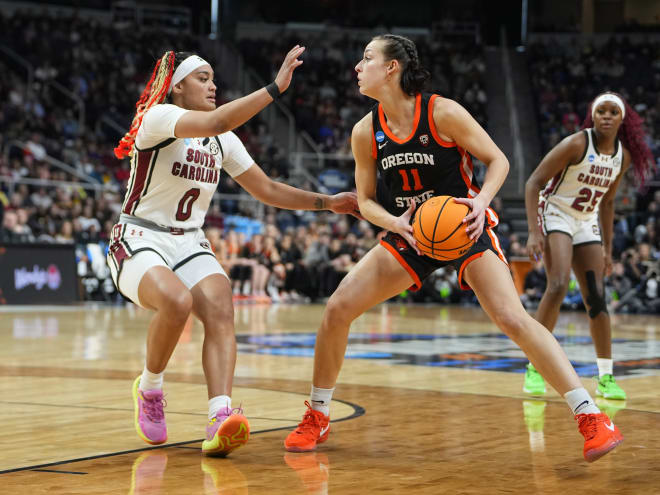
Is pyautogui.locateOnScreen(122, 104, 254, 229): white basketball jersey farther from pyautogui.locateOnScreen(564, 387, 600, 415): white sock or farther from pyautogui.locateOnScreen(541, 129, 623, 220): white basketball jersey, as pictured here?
pyautogui.locateOnScreen(541, 129, 623, 220): white basketball jersey

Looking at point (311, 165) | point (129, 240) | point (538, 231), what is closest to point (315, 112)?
point (311, 165)

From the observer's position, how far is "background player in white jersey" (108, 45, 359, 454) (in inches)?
181

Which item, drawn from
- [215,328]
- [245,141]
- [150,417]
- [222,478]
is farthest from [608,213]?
[245,141]

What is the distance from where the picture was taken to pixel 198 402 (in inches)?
241

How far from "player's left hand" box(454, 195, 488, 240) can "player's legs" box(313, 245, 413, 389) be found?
50cm

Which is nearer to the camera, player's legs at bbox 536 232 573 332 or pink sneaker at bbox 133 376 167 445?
pink sneaker at bbox 133 376 167 445

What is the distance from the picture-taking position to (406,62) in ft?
15.7

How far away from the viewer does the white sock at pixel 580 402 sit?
4301 millimetres

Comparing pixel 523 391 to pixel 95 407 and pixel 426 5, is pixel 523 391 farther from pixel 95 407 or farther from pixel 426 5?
pixel 426 5

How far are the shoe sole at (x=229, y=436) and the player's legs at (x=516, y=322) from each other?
1208 millimetres

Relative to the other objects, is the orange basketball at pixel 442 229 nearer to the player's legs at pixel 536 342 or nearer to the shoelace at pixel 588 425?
the player's legs at pixel 536 342

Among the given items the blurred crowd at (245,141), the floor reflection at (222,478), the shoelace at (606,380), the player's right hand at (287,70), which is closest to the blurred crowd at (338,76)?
the blurred crowd at (245,141)

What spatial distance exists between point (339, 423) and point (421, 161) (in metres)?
1.60

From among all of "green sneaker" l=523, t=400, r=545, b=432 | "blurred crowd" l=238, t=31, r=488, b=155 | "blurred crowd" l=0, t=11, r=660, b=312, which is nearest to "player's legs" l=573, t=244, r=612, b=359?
"green sneaker" l=523, t=400, r=545, b=432
